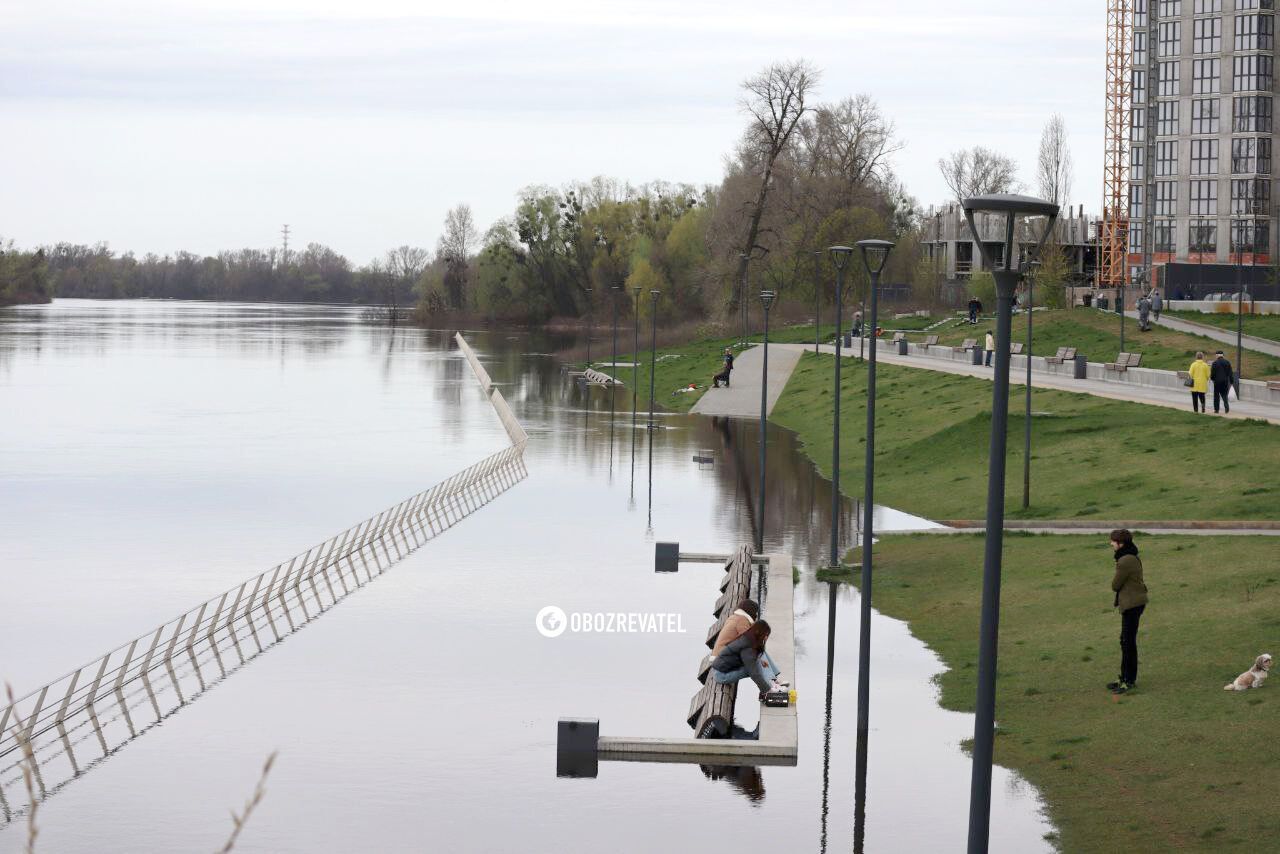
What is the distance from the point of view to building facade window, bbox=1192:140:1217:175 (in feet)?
404

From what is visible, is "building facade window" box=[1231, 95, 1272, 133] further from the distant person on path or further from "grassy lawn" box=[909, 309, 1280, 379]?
the distant person on path

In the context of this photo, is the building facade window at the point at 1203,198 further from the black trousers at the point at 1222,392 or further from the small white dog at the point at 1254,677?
Result: the small white dog at the point at 1254,677

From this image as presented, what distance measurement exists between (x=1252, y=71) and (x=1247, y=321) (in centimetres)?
4921

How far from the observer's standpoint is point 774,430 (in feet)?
227

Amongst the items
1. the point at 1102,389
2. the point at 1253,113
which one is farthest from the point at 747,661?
the point at 1253,113

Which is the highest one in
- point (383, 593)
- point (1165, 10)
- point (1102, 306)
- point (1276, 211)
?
point (1165, 10)

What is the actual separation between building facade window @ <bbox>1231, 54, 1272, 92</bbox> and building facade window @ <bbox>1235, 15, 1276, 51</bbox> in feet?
2.62

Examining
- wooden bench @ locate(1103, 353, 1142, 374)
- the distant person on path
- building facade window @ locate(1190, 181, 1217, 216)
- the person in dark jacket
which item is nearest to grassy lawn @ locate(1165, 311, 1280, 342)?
wooden bench @ locate(1103, 353, 1142, 374)

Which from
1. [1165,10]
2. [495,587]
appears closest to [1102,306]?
[1165,10]

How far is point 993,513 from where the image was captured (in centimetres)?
1199

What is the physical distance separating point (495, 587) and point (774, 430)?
123ft

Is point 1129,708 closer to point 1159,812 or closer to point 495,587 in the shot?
point 1159,812

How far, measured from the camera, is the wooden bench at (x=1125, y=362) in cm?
6238

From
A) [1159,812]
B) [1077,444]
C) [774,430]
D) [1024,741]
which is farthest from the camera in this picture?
[774,430]
